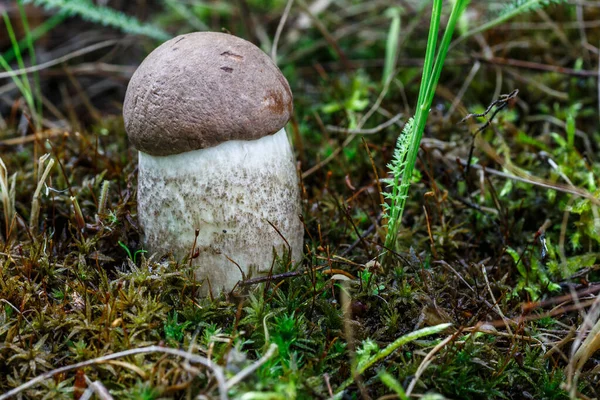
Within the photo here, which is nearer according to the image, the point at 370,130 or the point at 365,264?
the point at 365,264

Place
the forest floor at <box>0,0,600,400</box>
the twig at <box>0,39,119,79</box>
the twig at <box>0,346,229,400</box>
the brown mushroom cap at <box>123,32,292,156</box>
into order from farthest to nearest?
the twig at <box>0,39,119,79</box>, the brown mushroom cap at <box>123,32,292,156</box>, the forest floor at <box>0,0,600,400</box>, the twig at <box>0,346,229,400</box>

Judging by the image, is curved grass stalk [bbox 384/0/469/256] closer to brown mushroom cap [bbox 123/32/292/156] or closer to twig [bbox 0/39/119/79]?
brown mushroom cap [bbox 123/32/292/156]

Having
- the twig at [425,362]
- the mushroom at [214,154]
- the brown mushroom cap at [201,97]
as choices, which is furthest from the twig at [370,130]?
the twig at [425,362]

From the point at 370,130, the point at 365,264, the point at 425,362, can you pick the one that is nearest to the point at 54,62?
the point at 370,130

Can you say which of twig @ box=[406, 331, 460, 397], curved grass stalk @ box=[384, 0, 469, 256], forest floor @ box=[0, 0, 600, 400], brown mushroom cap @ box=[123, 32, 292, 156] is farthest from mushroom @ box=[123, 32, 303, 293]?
twig @ box=[406, 331, 460, 397]

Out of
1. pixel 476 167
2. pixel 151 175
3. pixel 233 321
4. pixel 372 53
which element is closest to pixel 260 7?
pixel 372 53

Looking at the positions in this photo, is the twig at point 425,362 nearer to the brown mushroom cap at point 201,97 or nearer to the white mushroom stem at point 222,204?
the white mushroom stem at point 222,204

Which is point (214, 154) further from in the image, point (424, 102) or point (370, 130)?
point (370, 130)
